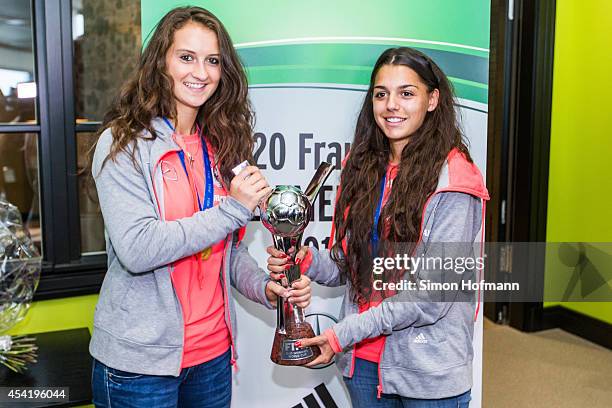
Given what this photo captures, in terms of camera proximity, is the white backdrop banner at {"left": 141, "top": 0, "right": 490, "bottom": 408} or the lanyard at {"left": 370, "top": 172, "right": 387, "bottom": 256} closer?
the lanyard at {"left": 370, "top": 172, "right": 387, "bottom": 256}

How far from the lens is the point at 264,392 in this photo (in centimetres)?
199

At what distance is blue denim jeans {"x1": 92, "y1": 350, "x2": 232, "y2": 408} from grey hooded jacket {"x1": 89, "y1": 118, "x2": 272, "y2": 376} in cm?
3

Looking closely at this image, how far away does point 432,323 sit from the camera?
151 cm

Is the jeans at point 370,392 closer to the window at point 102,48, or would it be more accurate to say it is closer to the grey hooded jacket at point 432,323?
the grey hooded jacket at point 432,323

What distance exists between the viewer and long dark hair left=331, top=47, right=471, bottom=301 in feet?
4.99

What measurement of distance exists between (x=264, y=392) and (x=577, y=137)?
2.88 metres

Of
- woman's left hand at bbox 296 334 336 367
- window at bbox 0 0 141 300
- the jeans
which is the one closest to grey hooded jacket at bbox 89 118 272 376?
woman's left hand at bbox 296 334 336 367

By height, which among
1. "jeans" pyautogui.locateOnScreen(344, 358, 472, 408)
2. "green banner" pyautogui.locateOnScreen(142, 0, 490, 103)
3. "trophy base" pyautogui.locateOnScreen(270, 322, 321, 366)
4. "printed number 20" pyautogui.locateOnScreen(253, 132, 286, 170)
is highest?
"green banner" pyautogui.locateOnScreen(142, 0, 490, 103)

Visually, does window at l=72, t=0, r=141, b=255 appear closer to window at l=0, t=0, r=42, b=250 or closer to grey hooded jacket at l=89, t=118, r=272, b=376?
window at l=0, t=0, r=42, b=250

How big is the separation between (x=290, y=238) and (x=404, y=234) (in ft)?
0.91

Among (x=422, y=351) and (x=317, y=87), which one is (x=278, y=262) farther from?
(x=317, y=87)

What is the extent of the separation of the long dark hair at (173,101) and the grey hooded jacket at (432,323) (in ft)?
1.61

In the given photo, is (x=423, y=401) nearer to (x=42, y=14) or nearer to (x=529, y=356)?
(x=42, y=14)

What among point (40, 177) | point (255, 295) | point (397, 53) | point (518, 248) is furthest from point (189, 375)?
point (518, 248)
